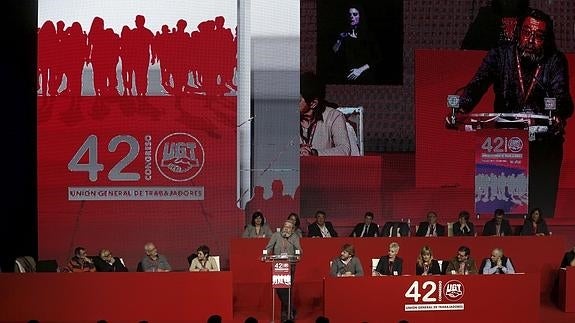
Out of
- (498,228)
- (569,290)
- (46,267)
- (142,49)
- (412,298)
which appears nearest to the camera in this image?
(412,298)

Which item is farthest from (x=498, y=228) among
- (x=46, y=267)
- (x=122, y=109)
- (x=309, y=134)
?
(x=46, y=267)

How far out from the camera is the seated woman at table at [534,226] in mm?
13219

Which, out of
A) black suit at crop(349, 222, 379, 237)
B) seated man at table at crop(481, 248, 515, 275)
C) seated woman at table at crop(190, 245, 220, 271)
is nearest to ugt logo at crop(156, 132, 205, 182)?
black suit at crop(349, 222, 379, 237)

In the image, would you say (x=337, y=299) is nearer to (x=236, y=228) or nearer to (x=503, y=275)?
(x=503, y=275)

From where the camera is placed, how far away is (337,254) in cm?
1218

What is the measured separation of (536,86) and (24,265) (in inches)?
341

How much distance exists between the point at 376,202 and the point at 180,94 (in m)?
3.65

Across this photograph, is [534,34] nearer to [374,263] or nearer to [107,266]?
[374,263]

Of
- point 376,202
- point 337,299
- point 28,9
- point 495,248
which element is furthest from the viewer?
point 376,202

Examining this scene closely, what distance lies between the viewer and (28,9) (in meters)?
13.9

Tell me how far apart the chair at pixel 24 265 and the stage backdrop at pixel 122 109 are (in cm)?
263

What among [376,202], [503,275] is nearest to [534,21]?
[376,202]

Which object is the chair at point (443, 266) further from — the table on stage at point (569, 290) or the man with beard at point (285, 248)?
the man with beard at point (285, 248)

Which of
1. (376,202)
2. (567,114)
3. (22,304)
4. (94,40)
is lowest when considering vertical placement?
(22,304)
